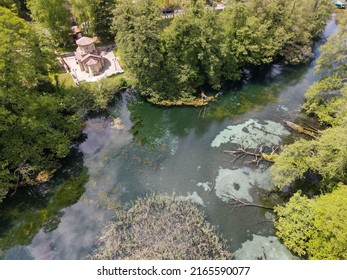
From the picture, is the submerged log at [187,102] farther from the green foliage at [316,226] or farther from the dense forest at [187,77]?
the green foliage at [316,226]

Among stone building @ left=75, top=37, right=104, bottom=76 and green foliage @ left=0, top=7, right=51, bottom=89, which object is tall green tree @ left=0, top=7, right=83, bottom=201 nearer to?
green foliage @ left=0, top=7, right=51, bottom=89

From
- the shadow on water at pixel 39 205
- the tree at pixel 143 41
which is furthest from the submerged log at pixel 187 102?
the shadow on water at pixel 39 205

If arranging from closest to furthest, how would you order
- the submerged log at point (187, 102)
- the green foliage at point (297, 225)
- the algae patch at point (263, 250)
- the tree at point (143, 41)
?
the green foliage at point (297, 225) < the algae patch at point (263, 250) < the tree at point (143, 41) < the submerged log at point (187, 102)

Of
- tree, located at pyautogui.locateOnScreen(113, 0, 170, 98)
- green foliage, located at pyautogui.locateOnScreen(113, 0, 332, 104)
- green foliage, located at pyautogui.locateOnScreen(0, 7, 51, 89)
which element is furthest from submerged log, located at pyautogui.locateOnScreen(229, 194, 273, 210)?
green foliage, located at pyautogui.locateOnScreen(0, 7, 51, 89)

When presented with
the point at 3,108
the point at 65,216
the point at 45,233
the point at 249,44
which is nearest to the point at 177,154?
the point at 65,216

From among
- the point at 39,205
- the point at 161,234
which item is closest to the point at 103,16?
the point at 39,205

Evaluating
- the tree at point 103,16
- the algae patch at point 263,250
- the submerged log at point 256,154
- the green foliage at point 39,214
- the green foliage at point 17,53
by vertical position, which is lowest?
the algae patch at point 263,250
